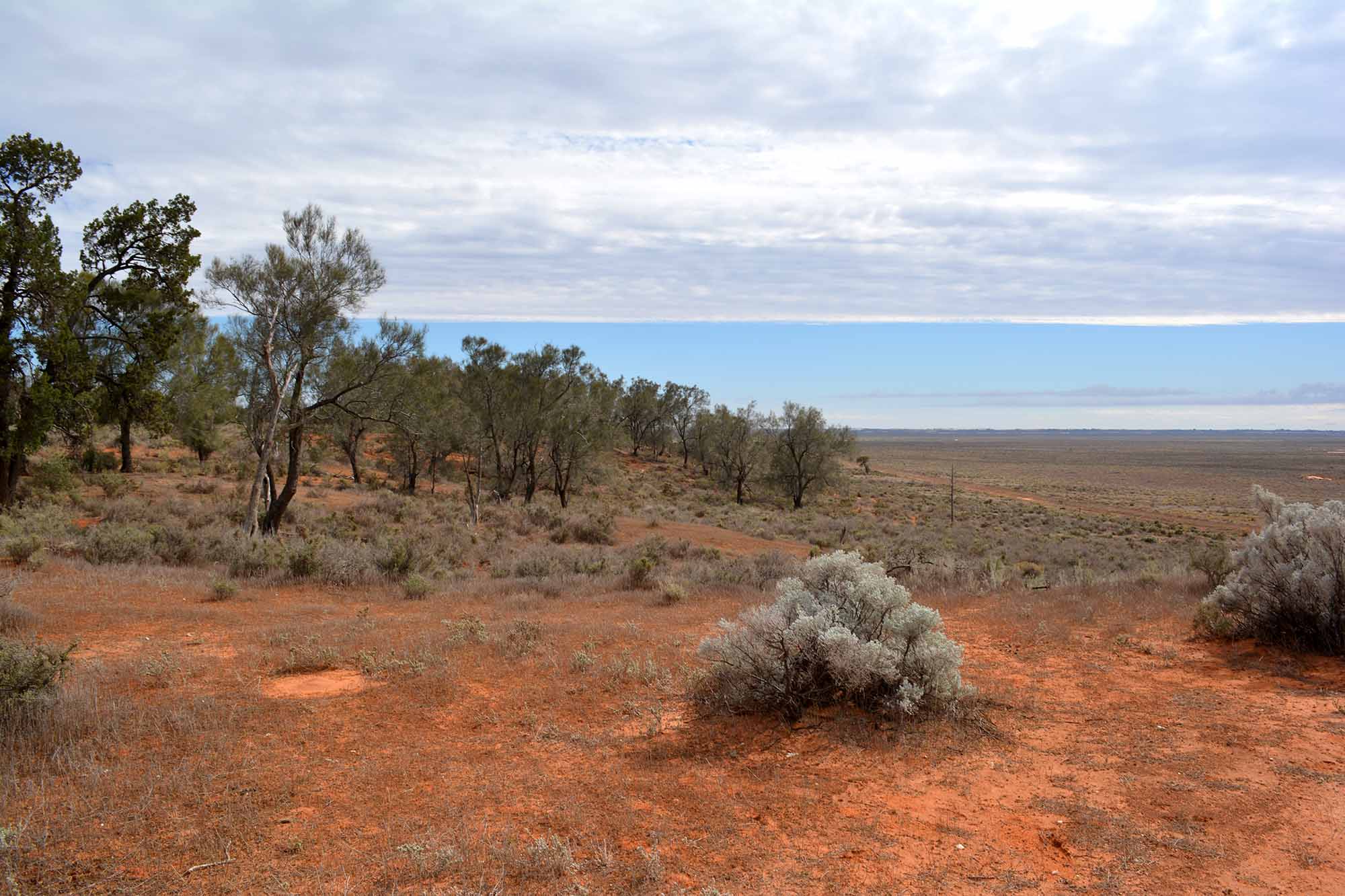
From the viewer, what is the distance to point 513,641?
8.83 meters

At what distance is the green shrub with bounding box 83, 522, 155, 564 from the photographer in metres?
13.8

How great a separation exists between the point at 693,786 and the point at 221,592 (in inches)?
370

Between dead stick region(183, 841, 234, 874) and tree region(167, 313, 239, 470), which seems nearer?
dead stick region(183, 841, 234, 874)

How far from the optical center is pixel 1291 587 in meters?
8.06

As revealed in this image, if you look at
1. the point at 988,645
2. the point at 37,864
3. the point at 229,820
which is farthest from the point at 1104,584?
the point at 37,864

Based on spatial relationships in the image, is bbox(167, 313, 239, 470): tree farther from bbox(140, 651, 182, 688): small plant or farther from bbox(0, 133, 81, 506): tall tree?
bbox(140, 651, 182, 688): small plant

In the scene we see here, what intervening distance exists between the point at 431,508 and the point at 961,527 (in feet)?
78.0

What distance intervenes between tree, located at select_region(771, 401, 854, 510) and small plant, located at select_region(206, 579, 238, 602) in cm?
3773

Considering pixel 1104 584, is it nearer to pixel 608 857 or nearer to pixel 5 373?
pixel 608 857

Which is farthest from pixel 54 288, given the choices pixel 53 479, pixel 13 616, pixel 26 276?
pixel 13 616

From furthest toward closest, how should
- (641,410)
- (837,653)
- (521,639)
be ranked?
(641,410) < (521,639) < (837,653)

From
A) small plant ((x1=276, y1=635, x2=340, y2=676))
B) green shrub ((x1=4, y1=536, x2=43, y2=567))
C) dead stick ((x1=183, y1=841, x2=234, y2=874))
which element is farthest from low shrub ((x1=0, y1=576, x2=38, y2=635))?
dead stick ((x1=183, y1=841, x2=234, y2=874))

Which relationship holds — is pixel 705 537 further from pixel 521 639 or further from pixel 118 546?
pixel 521 639

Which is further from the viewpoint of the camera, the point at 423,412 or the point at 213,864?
the point at 423,412
